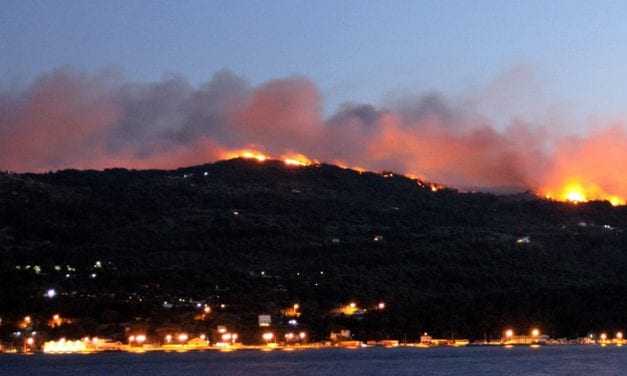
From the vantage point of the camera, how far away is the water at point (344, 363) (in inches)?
5659

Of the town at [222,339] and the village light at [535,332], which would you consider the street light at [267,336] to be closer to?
the town at [222,339]

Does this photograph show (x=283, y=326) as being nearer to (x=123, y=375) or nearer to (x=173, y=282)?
(x=173, y=282)

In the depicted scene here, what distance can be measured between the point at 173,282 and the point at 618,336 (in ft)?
203

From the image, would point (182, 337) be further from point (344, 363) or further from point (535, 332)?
point (535, 332)

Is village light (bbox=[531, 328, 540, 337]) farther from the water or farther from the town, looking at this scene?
the water

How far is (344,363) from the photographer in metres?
159

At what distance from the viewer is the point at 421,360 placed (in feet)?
544

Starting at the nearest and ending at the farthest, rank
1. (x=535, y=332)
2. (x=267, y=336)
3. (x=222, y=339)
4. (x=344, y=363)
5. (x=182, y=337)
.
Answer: (x=344, y=363), (x=222, y=339), (x=182, y=337), (x=267, y=336), (x=535, y=332)

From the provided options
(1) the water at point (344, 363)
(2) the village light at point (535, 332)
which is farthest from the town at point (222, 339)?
(1) the water at point (344, 363)

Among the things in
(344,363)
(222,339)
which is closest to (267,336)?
(222,339)

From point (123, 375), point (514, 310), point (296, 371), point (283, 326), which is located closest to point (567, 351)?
point (514, 310)

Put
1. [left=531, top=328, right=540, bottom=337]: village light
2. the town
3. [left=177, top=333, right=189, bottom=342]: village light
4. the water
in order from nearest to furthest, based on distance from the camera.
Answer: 1. the water
2. the town
3. [left=177, top=333, right=189, bottom=342]: village light
4. [left=531, top=328, right=540, bottom=337]: village light

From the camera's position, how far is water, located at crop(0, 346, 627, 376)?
14375 centimetres

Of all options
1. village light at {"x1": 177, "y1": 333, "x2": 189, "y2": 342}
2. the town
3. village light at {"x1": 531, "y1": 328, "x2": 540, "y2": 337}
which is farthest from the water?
village light at {"x1": 531, "y1": 328, "x2": 540, "y2": 337}
